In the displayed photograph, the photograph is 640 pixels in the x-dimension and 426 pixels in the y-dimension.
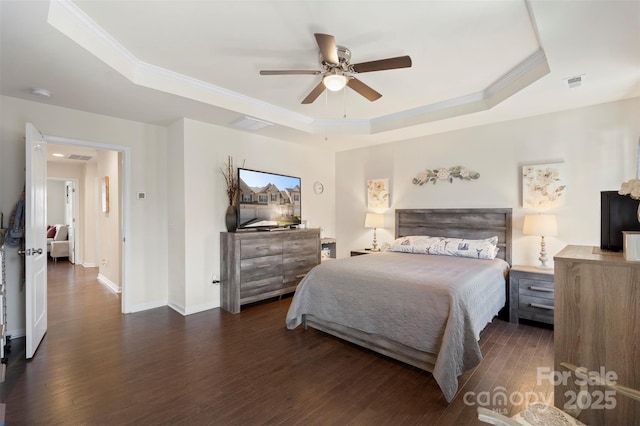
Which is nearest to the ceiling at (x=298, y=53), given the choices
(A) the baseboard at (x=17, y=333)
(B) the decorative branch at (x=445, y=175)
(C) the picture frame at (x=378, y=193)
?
Answer: (B) the decorative branch at (x=445, y=175)

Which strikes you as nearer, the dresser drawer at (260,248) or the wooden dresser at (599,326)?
the wooden dresser at (599,326)

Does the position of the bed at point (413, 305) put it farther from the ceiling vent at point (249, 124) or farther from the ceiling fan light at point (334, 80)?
the ceiling vent at point (249, 124)

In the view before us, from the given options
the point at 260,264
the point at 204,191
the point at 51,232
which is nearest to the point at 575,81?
the point at 260,264

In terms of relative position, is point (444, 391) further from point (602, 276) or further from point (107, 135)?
point (107, 135)

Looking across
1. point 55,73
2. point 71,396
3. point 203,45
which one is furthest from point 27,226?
point 203,45

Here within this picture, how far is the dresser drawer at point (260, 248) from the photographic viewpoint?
3961 mm

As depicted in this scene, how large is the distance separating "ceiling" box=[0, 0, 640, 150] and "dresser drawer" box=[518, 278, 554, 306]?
205cm

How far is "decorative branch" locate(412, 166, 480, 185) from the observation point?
438cm

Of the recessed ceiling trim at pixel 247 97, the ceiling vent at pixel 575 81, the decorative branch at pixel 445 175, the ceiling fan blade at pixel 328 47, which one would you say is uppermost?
the recessed ceiling trim at pixel 247 97

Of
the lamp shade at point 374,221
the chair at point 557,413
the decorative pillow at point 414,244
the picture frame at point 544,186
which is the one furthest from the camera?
the lamp shade at point 374,221

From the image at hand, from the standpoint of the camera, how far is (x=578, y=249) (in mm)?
1868

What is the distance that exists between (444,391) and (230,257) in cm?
285

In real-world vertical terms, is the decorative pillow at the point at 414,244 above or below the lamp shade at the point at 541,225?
below

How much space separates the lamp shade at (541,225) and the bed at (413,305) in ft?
1.28
